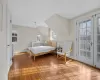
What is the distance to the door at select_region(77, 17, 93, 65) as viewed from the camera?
331 cm

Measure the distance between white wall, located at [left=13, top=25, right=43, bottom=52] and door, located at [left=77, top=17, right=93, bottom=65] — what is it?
425cm

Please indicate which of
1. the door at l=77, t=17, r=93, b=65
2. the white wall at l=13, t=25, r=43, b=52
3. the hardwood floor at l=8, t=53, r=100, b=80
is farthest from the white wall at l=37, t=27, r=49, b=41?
the hardwood floor at l=8, t=53, r=100, b=80

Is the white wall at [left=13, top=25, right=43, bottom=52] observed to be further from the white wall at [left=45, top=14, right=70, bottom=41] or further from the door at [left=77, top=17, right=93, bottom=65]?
the door at [left=77, top=17, right=93, bottom=65]

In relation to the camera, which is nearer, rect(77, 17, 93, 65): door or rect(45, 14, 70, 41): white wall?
rect(77, 17, 93, 65): door

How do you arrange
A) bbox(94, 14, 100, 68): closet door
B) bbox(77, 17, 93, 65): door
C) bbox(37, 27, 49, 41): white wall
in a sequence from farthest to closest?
1. bbox(37, 27, 49, 41): white wall
2. bbox(77, 17, 93, 65): door
3. bbox(94, 14, 100, 68): closet door

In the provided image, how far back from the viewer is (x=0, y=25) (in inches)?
52.1

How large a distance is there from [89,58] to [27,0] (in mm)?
3331

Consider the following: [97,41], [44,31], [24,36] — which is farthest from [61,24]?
[24,36]

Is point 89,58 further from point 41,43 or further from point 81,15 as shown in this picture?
point 41,43

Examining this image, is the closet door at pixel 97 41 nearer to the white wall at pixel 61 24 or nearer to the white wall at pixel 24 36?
the white wall at pixel 61 24

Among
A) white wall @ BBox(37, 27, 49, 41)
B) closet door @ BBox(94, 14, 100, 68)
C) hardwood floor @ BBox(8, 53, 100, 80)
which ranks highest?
white wall @ BBox(37, 27, 49, 41)

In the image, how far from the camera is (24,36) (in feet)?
21.6

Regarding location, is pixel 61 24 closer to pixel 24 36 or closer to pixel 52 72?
pixel 52 72

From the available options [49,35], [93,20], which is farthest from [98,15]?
[49,35]
